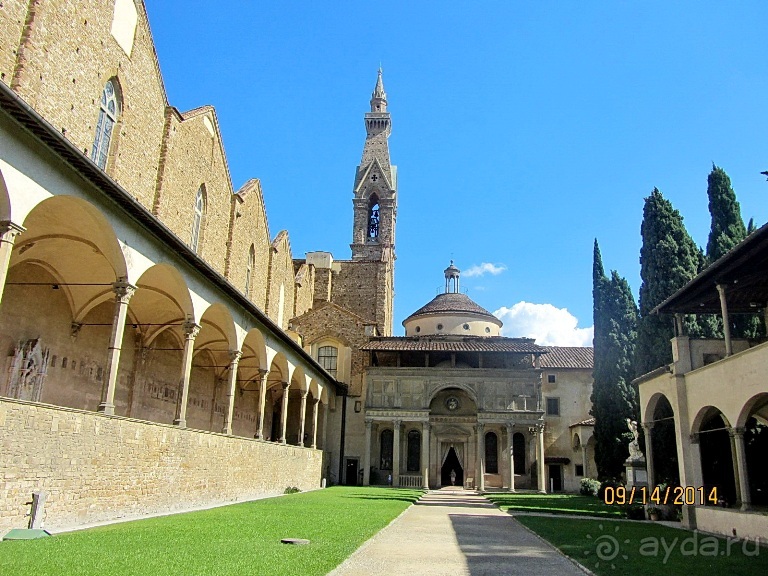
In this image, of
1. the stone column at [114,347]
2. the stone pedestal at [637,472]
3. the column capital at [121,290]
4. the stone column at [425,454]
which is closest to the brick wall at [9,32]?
the column capital at [121,290]

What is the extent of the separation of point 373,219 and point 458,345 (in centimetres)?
1959

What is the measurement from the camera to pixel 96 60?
17016 mm

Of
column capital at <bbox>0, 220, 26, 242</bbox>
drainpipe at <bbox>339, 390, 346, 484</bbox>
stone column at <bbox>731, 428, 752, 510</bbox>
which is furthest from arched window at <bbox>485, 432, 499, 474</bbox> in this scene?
column capital at <bbox>0, 220, 26, 242</bbox>

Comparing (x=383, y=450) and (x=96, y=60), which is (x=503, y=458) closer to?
(x=383, y=450)

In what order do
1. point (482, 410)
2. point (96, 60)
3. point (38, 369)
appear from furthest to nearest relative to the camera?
point (482, 410) < point (96, 60) < point (38, 369)

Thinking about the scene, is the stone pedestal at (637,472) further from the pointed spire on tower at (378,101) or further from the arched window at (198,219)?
the pointed spire on tower at (378,101)

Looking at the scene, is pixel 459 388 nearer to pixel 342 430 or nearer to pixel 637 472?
pixel 342 430

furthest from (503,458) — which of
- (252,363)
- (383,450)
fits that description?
(252,363)

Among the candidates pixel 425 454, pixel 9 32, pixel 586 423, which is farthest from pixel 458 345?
pixel 9 32

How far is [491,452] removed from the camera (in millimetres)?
36719

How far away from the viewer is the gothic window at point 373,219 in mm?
52344

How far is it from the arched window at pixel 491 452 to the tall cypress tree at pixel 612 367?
27.8 ft

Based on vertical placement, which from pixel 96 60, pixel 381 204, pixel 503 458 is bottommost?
pixel 503 458

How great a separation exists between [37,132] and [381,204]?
141 feet
